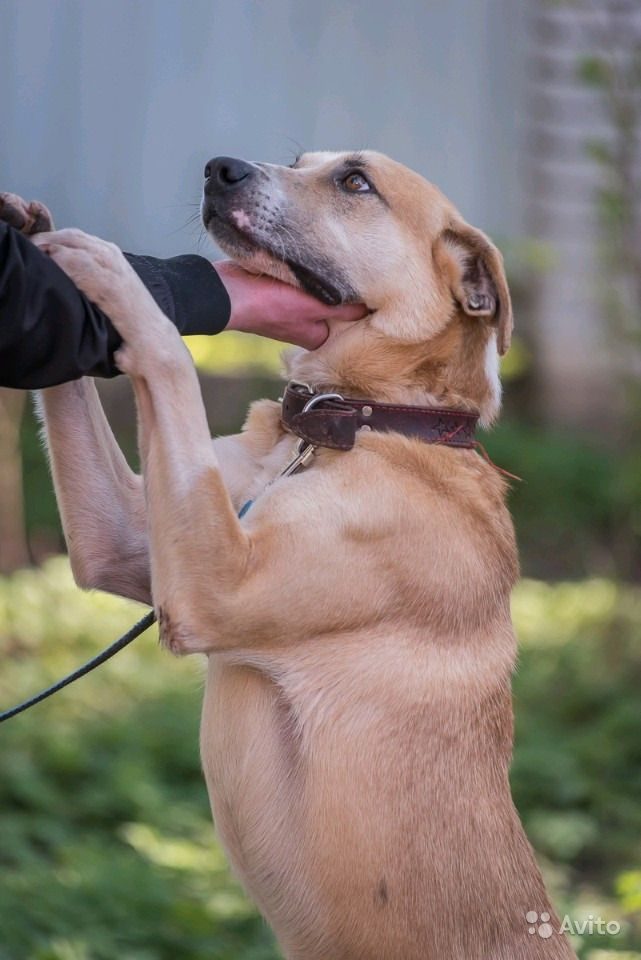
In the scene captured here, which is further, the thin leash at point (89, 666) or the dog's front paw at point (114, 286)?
the thin leash at point (89, 666)

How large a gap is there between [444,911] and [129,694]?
3021 millimetres

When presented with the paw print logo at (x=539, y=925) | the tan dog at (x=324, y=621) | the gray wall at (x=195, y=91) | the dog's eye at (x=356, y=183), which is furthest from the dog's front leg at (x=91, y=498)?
the gray wall at (x=195, y=91)

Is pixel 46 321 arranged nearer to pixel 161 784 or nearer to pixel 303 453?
pixel 303 453

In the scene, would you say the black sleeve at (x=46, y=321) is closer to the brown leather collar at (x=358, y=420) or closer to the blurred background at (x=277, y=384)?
the brown leather collar at (x=358, y=420)

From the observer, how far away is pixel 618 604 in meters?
6.76

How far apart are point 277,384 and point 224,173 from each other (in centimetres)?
525

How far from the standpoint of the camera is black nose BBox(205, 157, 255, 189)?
3396 millimetres

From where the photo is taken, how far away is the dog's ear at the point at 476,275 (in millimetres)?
3523

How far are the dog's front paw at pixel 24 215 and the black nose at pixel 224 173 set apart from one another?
1.58 ft

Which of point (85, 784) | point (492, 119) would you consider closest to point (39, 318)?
point (85, 784)

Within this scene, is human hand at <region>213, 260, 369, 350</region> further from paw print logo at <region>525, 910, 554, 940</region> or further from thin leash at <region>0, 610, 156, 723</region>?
paw print logo at <region>525, 910, 554, 940</region>

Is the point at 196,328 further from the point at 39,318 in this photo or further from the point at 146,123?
the point at 146,123

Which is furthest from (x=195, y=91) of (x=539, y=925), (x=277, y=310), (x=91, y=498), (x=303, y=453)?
(x=539, y=925)

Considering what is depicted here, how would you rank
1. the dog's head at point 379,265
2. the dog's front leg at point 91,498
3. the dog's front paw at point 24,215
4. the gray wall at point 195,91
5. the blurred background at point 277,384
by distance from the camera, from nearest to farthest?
1. the dog's front paw at point 24,215
2. the dog's front leg at point 91,498
3. the dog's head at point 379,265
4. the blurred background at point 277,384
5. the gray wall at point 195,91
